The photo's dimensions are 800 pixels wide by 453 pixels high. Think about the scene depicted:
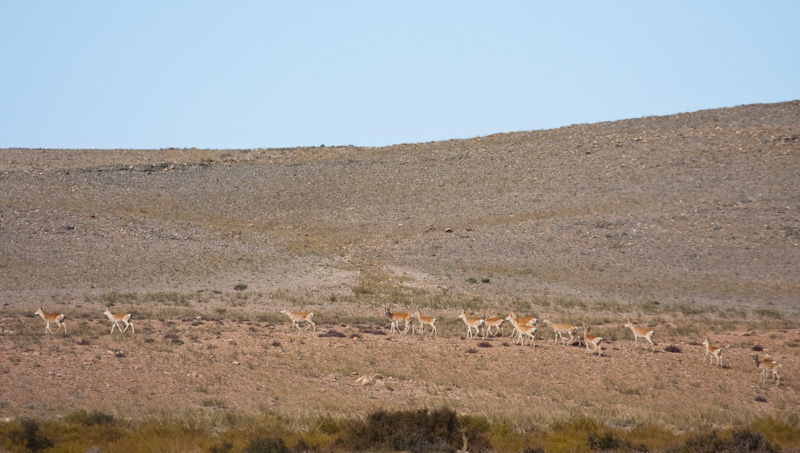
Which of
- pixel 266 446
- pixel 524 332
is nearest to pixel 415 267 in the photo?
pixel 524 332

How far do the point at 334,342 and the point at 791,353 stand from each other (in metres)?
14.9

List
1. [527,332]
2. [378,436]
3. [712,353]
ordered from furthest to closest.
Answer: [527,332]
[712,353]
[378,436]

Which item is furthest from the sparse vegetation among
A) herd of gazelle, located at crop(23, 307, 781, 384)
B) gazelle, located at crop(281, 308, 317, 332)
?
gazelle, located at crop(281, 308, 317, 332)

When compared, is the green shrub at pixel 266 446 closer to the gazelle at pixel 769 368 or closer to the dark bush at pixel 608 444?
the dark bush at pixel 608 444

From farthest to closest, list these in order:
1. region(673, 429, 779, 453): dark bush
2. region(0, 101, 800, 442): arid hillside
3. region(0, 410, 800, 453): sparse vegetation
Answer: region(0, 101, 800, 442): arid hillside
region(673, 429, 779, 453): dark bush
region(0, 410, 800, 453): sparse vegetation

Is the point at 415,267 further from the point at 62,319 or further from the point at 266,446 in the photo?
the point at 266,446

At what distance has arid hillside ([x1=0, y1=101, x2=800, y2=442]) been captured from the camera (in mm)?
22312

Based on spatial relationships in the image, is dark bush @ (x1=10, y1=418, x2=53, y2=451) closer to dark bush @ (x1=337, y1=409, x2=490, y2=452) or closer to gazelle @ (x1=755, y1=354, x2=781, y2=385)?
dark bush @ (x1=337, y1=409, x2=490, y2=452)

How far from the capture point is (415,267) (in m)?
44.4

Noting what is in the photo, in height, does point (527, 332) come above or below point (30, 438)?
above

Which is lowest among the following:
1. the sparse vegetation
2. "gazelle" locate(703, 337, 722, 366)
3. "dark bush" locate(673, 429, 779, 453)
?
the sparse vegetation

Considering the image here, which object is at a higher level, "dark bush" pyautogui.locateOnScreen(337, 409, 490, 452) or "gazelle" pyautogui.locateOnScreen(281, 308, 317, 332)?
"gazelle" pyautogui.locateOnScreen(281, 308, 317, 332)

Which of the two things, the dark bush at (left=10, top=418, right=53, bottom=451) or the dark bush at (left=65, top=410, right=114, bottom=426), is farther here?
the dark bush at (left=65, top=410, right=114, bottom=426)

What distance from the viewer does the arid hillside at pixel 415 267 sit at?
73.2 feet
